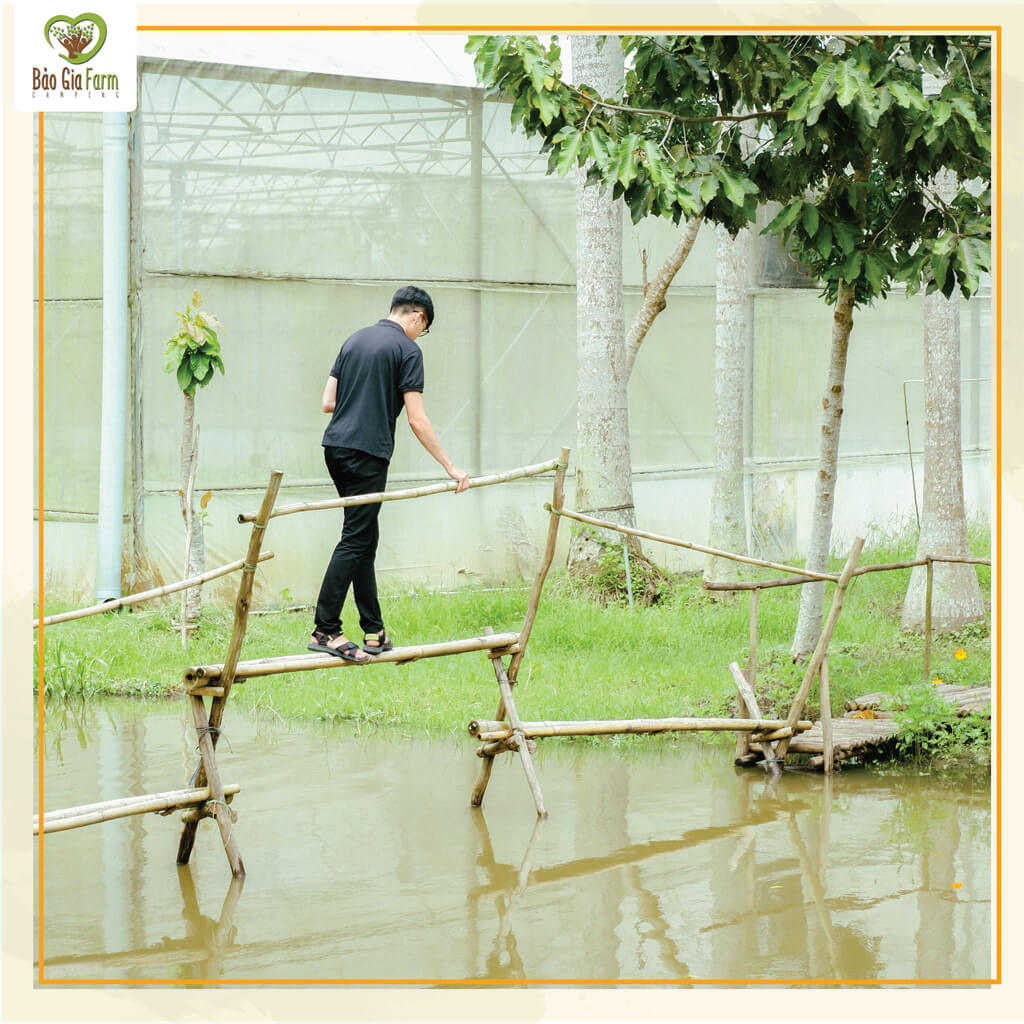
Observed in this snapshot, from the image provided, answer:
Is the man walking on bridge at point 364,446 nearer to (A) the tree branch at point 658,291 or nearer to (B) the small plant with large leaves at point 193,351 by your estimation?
(B) the small plant with large leaves at point 193,351

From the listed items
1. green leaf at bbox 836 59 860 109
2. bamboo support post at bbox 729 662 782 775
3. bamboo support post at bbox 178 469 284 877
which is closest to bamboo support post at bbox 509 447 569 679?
bamboo support post at bbox 729 662 782 775

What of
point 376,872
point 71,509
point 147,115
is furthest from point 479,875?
point 147,115

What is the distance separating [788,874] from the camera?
486 cm

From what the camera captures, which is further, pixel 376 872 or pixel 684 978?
pixel 376 872

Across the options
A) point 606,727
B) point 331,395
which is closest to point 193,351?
point 331,395

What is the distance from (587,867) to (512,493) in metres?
6.22

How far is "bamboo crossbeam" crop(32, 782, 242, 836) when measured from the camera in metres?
4.35

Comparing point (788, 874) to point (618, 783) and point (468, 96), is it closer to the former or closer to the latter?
point (618, 783)

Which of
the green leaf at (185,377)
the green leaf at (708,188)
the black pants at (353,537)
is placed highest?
the green leaf at (708,188)

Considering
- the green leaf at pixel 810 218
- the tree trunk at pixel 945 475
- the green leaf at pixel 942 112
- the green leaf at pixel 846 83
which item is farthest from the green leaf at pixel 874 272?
the tree trunk at pixel 945 475

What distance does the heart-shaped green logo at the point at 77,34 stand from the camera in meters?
3.32

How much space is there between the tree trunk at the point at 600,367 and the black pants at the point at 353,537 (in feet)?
15.2

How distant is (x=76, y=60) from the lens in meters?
3.33

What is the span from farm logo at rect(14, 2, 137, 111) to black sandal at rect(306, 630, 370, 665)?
2.32m
